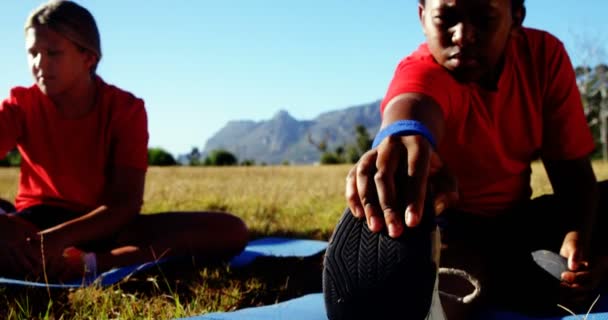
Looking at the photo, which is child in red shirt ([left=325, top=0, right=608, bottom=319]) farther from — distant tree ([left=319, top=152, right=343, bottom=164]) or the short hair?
distant tree ([left=319, top=152, right=343, bottom=164])

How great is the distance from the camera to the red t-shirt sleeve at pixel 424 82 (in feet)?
6.84

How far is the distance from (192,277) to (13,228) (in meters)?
0.84

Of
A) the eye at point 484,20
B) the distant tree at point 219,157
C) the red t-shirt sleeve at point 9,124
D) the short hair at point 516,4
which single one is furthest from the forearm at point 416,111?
the distant tree at point 219,157

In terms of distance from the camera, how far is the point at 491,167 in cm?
251

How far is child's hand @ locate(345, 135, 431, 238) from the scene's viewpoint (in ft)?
4.94

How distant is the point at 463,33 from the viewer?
86.1 inches

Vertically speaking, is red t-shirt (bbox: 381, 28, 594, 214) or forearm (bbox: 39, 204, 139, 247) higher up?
red t-shirt (bbox: 381, 28, 594, 214)

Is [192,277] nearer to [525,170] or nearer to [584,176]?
[525,170]

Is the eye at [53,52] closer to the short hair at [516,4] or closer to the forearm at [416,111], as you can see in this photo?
the short hair at [516,4]

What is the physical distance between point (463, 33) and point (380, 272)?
98 cm

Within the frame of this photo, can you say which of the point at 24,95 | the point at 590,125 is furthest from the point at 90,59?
the point at 590,125

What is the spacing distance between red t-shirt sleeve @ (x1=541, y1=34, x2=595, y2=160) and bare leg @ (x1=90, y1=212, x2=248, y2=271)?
1.67 meters

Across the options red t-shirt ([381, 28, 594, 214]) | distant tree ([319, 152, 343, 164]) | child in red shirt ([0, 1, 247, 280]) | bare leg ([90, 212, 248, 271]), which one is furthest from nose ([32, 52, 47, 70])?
distant tree ([319, 152, 343, 164])

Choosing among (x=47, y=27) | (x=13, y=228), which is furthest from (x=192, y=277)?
(x=47, y=27)
